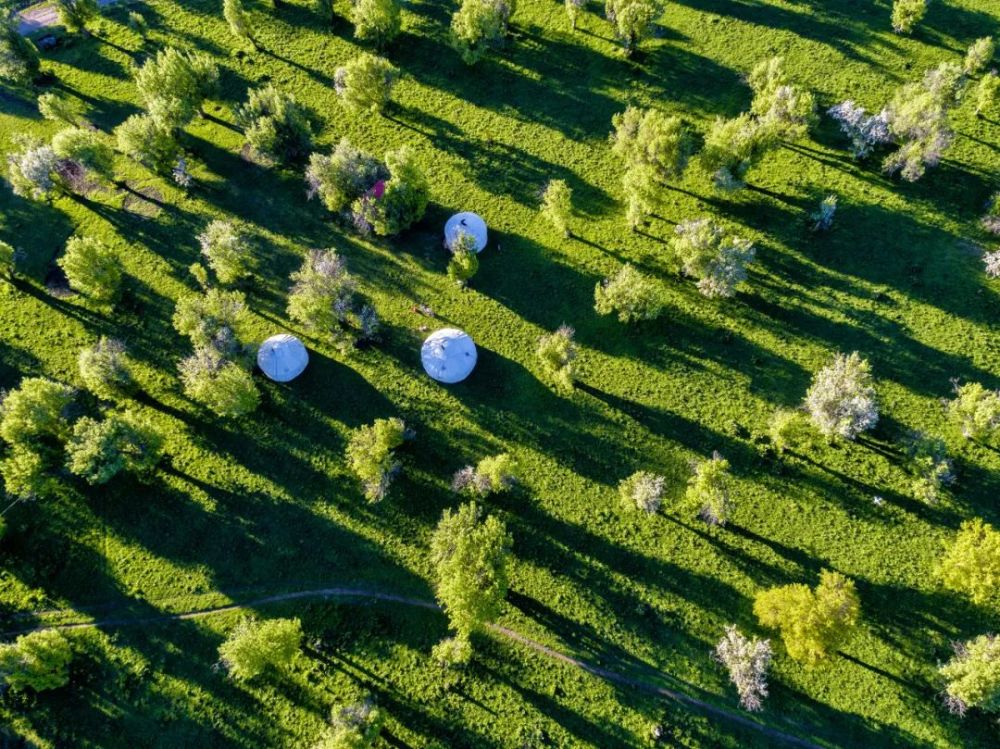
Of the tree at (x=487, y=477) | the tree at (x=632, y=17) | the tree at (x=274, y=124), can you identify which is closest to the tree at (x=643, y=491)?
the tree at (x=487, y=477)

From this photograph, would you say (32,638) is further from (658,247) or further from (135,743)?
(658,247)

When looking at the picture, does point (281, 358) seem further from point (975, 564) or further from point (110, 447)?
point (975, 564)

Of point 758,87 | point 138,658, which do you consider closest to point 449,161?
point 758,87

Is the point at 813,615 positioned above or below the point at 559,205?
below

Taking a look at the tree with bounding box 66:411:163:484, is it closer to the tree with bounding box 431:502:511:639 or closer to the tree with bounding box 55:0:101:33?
the tree with bounding box 431:502:511:639

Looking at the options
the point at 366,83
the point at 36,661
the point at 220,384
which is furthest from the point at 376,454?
the point at 366,83

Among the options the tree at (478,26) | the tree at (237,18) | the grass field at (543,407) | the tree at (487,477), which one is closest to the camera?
the grass field at (543,407)

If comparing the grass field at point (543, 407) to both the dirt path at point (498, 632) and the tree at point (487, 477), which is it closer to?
the dirt path at point (498, 632)
